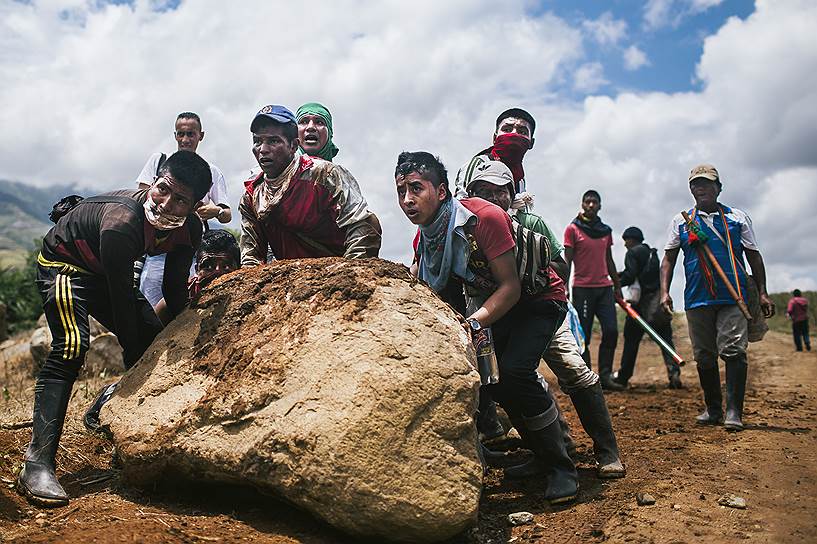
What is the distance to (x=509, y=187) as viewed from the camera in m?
3.92

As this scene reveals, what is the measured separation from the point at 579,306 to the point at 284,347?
5.01 metres

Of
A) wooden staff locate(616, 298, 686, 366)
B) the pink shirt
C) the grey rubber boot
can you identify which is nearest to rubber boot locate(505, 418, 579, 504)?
the grey rubber boot

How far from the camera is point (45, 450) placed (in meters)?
3.15

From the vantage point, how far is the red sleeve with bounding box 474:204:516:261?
3287 mm

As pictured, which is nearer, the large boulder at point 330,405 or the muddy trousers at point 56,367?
the large boulder at point 330,405

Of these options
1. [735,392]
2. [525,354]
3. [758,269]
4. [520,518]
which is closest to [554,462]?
[520,518]

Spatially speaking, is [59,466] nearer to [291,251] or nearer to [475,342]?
[291,251]

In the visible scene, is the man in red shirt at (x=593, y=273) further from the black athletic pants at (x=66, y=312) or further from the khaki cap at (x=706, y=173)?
the black athletic pants at (x=66, y=312)

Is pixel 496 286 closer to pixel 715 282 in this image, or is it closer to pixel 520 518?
pixel 520 518

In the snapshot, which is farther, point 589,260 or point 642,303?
point 642,303

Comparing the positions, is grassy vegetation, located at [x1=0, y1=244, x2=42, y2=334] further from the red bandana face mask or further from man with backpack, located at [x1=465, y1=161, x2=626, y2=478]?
man with backpack, located at [x1=465, y1=161, x2=626, y2=478]

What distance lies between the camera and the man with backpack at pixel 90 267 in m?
3.17

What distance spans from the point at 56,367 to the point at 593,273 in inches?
219

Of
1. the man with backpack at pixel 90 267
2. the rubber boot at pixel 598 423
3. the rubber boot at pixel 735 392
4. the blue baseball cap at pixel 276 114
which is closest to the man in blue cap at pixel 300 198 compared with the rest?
the blue baseball cap at pixel 276 114
